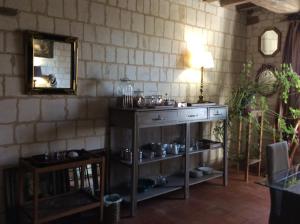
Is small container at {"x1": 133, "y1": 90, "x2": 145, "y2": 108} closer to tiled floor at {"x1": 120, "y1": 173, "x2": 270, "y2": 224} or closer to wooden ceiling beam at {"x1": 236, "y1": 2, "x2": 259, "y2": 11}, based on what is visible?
tiled floor at {"x1": 120, "y1": 173, "x2": 270, "y2": 224}

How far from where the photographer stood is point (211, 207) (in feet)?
10.8

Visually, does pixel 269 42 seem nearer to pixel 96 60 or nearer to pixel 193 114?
pixel 193 114

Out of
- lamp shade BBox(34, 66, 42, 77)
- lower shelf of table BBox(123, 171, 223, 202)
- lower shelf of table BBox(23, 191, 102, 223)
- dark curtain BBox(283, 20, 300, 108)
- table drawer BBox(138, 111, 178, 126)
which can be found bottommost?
lower shelf of table BBox(123, 171, 223, 202)

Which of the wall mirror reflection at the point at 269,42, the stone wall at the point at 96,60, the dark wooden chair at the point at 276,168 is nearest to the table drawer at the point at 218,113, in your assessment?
the stone wall at the point at 96,60

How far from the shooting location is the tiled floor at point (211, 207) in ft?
9.72

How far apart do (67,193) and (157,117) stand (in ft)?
3.86

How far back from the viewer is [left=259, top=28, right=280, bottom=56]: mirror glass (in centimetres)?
456

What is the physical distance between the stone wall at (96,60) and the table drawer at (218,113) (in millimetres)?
478

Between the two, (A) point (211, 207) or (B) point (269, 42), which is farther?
(B) point (269, 42)

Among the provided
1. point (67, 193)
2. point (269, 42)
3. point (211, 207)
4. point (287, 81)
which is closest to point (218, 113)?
point (287, 81)

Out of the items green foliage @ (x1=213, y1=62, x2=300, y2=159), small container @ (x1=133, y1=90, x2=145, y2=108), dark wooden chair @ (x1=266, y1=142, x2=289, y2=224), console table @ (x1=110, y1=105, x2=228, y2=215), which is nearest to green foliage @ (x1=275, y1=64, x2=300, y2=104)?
green foliage @ (x1=213, y1=62, x2=300, y2=159)

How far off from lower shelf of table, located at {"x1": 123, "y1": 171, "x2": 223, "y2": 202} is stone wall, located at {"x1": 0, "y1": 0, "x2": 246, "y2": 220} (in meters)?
0.71

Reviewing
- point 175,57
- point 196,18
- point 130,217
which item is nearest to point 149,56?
point 175,57

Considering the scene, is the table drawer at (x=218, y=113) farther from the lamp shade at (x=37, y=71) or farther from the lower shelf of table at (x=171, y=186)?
the lamp shade at (x=37, y=71)
